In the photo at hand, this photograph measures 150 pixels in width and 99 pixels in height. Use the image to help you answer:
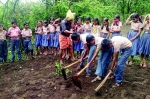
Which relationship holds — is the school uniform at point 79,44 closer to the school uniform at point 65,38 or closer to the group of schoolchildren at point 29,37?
the school uniform at point 65,38

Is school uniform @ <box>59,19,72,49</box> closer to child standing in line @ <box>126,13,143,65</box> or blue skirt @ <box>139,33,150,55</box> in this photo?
child standing in line @ <box>126,13,143,65</box>

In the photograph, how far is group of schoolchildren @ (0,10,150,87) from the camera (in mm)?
5992

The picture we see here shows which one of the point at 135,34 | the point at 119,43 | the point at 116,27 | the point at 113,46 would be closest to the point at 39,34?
the point at 116,27

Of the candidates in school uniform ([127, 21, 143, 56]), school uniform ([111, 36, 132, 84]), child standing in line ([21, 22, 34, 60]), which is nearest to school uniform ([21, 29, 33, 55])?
child standing in line ([21, 22, 34, 60])

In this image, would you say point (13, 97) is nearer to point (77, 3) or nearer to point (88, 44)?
point (88, 44)

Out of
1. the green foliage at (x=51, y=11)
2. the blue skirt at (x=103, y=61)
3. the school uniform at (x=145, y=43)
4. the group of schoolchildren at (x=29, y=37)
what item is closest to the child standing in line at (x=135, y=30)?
the school uniform at (x=145, y=43)

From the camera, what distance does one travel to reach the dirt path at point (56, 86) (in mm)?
5824

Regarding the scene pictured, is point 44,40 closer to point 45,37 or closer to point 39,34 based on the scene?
point 45,37

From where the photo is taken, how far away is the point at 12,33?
975 centimetres

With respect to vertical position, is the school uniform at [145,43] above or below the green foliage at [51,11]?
below

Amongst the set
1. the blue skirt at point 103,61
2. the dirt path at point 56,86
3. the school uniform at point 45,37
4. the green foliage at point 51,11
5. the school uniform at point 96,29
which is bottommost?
the dirt path at point 56,86

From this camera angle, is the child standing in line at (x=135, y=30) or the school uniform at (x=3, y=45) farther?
the school uniform at (x=3, y=45)

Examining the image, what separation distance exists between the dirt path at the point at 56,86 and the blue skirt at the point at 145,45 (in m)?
0.58

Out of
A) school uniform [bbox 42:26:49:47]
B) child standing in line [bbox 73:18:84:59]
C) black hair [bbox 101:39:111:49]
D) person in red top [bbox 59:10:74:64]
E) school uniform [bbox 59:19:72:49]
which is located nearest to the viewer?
black hair [bbox 101:39:111:49]
